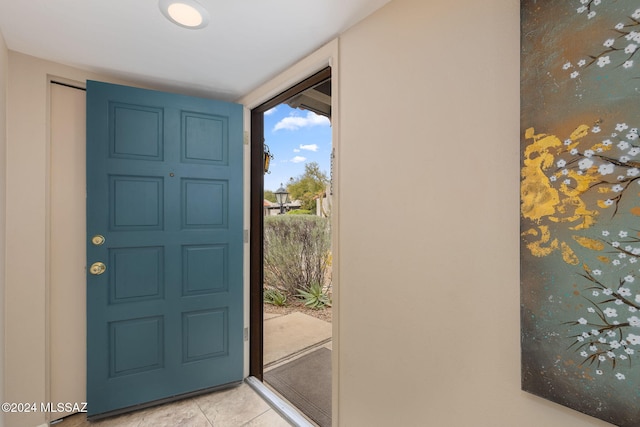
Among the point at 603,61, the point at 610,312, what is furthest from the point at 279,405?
the point at 603,61

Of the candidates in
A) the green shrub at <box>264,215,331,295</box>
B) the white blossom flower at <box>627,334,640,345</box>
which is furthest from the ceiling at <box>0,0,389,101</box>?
the green shrub at <box>264,215,331,295</box>

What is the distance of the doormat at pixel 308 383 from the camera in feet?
6.45

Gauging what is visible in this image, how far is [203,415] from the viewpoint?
1.89 m

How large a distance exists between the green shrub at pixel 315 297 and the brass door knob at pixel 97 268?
281 centimetres

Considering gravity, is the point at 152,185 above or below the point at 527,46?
below

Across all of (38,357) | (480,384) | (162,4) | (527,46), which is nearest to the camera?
(527,46)

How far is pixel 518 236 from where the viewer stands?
2.95 feet

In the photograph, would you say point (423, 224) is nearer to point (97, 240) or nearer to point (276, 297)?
point (97, 240)

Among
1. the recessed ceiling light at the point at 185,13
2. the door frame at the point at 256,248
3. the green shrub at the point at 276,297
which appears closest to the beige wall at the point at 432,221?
the recessed ceiling light at the point at 185,13

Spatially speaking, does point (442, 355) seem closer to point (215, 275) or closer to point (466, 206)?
point (466, 206)

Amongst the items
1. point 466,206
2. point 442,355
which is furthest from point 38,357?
point 466,206

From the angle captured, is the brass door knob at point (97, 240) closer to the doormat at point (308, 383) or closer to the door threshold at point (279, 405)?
the door threshold at point (279, 405)

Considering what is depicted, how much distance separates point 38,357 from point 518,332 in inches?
95.8

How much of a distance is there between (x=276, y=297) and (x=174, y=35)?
357 centimetres
